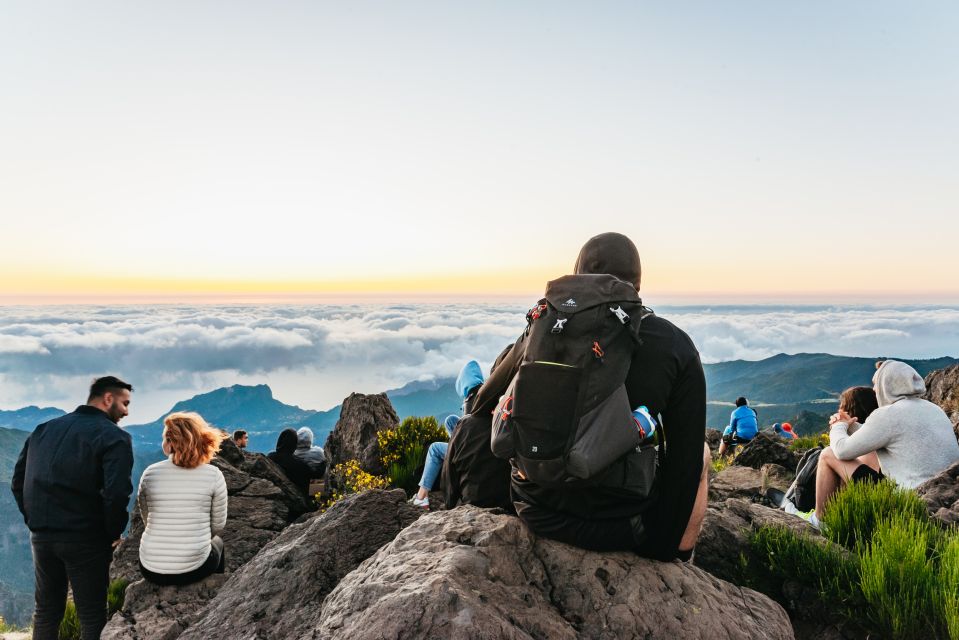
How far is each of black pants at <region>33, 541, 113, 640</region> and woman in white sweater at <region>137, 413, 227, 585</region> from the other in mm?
814

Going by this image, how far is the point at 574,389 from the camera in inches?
120

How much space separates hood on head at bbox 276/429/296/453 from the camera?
546 inches

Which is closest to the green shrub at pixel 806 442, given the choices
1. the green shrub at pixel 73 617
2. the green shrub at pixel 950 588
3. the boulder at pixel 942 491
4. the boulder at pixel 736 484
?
the boulder at pixel 736 484

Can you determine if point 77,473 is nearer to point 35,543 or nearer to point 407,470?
point 35,543

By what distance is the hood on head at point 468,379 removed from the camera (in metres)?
6.46

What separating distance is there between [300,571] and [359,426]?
9.47m

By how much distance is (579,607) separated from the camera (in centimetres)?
321

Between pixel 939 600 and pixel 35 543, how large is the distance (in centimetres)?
784

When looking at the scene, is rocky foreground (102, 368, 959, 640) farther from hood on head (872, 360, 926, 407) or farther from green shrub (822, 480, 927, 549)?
hood on head (872, 360, 926, 407)

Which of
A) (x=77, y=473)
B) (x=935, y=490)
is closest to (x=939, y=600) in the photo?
(x=935, y=490)

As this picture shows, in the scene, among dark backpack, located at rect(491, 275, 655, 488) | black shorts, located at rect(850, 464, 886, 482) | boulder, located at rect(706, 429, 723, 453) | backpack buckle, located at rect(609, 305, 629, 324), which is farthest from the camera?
boulder, located at rect(706, 429, 723, 453)

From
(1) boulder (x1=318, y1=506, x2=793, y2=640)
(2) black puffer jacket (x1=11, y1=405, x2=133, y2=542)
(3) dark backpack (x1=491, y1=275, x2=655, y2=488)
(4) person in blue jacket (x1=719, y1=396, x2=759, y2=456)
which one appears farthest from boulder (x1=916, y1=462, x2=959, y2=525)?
(4) person in blue jacket (x1=719, y1=396, x2=759, y2=456)

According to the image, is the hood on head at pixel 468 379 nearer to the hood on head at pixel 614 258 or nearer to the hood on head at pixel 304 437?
the hood on head at pixel 614 258

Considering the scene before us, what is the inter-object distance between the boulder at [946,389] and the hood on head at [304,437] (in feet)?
48.7
